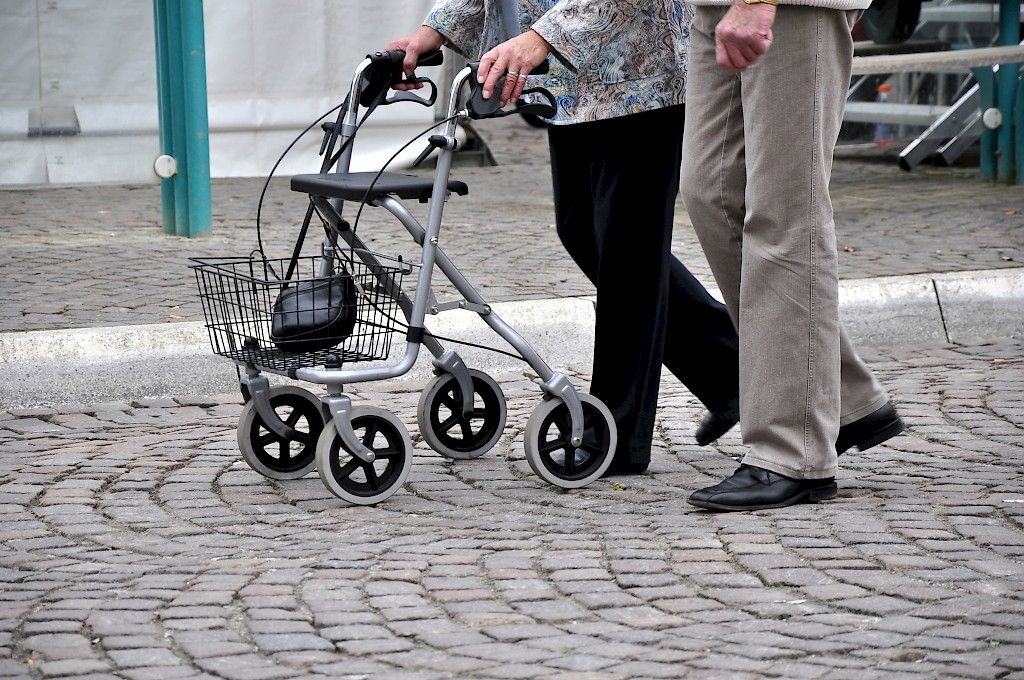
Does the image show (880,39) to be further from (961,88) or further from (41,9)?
(41,9)

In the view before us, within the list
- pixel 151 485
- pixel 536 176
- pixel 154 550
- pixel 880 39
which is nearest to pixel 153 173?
pixel 536 176

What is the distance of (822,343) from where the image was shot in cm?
363

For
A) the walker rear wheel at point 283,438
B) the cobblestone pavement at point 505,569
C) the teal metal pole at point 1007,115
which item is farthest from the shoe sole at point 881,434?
the teal metal pole at point 1007,115

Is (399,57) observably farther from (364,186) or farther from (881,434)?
(881,434)

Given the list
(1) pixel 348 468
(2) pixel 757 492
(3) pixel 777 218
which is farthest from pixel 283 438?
(3) pixel 777 218

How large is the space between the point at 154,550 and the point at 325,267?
2.92 feet

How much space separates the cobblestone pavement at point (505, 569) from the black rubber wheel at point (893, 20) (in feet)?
22.4

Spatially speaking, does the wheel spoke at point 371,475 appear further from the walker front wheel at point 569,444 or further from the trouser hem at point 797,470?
the trouser hem at point 797,470

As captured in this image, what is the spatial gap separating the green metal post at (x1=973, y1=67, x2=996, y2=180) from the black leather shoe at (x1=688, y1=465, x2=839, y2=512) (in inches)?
248

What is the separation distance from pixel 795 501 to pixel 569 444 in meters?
0.60

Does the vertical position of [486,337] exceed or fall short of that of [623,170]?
it falls short

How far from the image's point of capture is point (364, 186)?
11.9ft

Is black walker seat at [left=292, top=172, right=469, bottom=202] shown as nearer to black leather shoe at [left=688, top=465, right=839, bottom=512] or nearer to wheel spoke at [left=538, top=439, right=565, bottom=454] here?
wheel spoke at [left=538, top=439, right=565, bottom=454]

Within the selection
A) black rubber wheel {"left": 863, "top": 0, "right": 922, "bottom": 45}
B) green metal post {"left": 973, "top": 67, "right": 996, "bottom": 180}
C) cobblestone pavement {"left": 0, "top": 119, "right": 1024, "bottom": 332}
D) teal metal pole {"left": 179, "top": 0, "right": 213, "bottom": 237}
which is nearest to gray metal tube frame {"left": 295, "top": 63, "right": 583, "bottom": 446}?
cobblestone pavement {"left": 0, "top": 119, "right": 1024, "bottom": 332}
